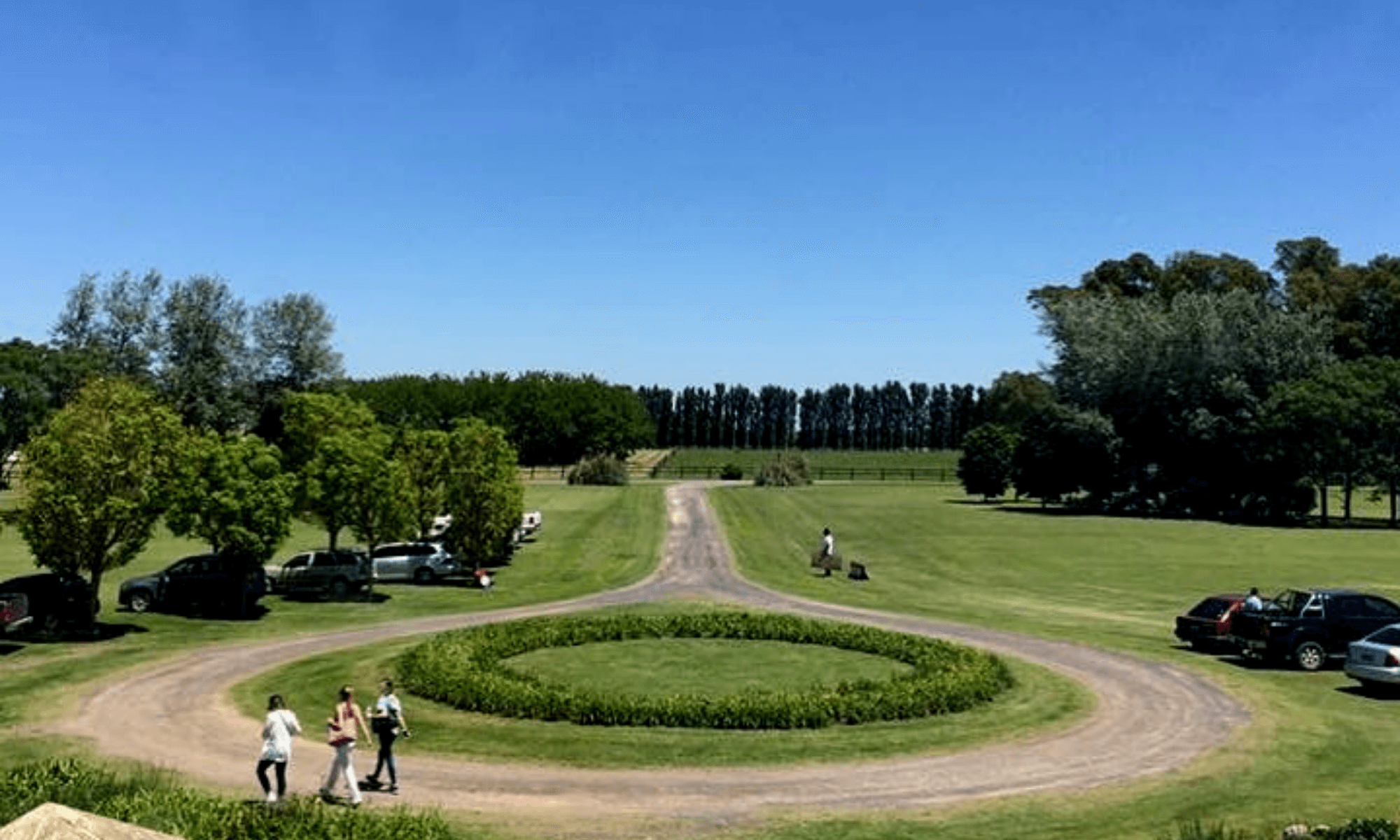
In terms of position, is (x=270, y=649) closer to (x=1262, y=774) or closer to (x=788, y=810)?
(x=788, y=810)

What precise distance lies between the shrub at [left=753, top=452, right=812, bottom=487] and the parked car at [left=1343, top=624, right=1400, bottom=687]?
300ft

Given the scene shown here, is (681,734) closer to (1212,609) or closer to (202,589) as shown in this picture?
(1212,609)

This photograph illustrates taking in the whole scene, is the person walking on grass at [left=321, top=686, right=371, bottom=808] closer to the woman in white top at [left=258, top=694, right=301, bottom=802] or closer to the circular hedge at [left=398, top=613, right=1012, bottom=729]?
the woman in white top at [left=258, top=694, right=301, bottom=802]

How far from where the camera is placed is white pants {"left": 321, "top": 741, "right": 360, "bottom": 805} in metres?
18.0

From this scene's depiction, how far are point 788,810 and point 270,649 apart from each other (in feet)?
66.3

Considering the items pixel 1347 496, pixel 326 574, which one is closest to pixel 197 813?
pixel 326 574

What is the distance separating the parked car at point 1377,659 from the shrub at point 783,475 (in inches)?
3600

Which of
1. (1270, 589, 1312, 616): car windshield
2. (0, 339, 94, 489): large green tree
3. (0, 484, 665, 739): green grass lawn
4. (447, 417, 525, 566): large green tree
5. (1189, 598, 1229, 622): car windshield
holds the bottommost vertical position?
(0, 484, 665, 739): green grass lawn

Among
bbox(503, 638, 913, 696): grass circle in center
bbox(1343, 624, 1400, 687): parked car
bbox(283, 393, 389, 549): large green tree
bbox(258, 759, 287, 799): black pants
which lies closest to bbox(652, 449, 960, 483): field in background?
bbox(283, 393, 389, 549): large green tree

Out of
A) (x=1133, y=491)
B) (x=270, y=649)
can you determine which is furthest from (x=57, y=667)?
(x=1133, y=491)

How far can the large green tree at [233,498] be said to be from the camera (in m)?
36.9

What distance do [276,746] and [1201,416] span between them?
81468 mm

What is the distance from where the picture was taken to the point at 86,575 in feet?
164

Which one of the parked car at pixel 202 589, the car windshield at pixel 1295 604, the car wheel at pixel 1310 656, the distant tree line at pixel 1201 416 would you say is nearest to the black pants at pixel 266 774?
the parked car at pixel 202 589
